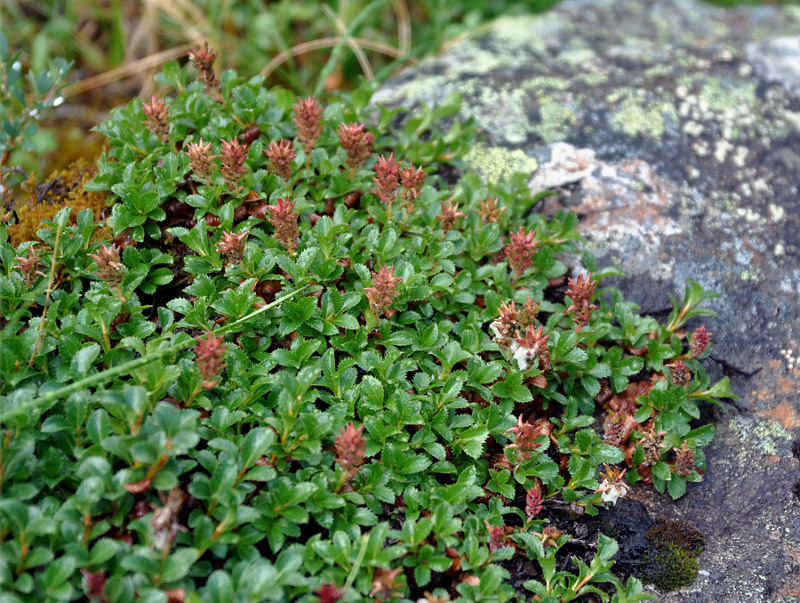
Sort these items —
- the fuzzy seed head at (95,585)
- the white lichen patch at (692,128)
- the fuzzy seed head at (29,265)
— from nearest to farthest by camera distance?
the fuzzy seed head at (95,585), the fuzzy seed head at (29,265), the white lichen patch at (692,128)

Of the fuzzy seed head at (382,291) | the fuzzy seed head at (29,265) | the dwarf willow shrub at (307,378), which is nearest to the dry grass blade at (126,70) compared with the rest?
the dwarf willow shrub at (307,378)

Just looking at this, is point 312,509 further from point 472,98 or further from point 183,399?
point 472,98

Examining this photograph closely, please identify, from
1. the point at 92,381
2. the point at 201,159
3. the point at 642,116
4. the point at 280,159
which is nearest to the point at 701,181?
the point at 642,116

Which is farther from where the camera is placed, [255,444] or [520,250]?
[520,250]

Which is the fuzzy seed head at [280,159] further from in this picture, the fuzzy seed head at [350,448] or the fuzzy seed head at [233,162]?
the fuzzy seed head at [350,448]

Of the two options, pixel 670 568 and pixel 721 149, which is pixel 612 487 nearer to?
pixel 670 568

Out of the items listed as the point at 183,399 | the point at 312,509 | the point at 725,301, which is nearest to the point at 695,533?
the point at 725,301

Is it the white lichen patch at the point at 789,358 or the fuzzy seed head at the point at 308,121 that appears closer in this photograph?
the fuzzy seed head at the point at 308,121

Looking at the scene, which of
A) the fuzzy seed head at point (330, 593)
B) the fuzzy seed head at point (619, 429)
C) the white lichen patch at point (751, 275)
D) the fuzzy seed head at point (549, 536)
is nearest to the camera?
the fuzzy seed head at point (330, 593)
